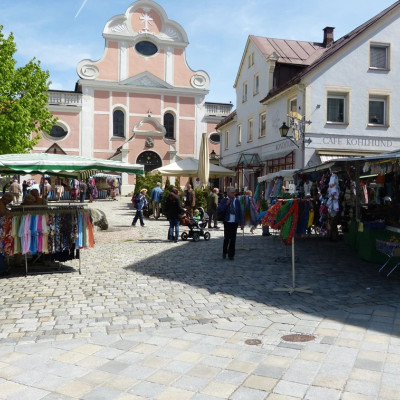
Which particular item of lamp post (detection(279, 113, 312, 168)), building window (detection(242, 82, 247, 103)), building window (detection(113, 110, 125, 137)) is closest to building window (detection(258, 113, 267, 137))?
building window (detection(242, 82, 247, 103))

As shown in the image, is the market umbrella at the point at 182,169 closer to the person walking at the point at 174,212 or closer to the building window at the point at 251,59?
the person walking at the point at 174,212

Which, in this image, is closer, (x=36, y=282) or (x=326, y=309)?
(x=326, y=309)

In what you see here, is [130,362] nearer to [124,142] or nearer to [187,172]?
[187,172]

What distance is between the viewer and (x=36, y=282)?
785cm

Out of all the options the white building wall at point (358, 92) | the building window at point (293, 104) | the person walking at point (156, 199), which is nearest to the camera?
the person walking at point (156, 199)

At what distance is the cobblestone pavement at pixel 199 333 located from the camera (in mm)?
3775

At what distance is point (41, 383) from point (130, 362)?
826mm

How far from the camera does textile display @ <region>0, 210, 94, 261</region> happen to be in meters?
8.16

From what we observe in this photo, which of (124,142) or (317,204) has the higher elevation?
(124,142)

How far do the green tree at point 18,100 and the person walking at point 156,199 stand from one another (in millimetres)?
6384

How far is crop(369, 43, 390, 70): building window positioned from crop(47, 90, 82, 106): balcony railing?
1038 inches

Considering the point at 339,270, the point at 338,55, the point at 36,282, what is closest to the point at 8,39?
the point at 338,55

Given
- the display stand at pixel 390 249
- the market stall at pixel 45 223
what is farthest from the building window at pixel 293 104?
the market stall at pixel 45 223

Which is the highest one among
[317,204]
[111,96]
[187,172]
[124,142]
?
[111,96]
